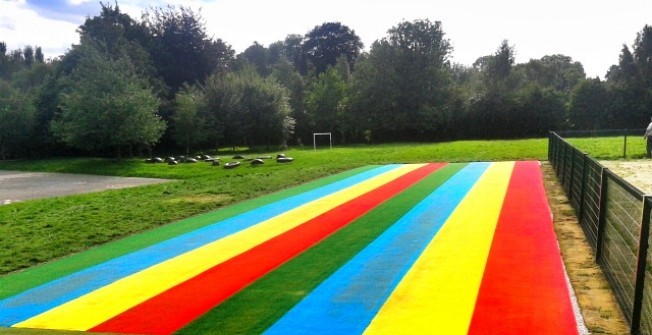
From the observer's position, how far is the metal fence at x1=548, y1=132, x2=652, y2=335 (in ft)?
14.9

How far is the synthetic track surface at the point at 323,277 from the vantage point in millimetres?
5059

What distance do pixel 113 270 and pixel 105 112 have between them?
998 inches

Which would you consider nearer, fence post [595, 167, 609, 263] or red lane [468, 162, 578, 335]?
red lane [468, 162, 578, 335]

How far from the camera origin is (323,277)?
6.39 meters

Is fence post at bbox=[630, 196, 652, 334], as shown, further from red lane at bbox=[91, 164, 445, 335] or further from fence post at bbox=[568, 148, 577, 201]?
fence post at bbox=[568, 148, 577, 201]

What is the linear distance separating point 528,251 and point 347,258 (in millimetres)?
2579

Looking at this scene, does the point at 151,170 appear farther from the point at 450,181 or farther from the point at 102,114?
the point at 450,181

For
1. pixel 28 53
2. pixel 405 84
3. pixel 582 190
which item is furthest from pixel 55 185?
pixel 28 53

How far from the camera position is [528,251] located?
285 inches

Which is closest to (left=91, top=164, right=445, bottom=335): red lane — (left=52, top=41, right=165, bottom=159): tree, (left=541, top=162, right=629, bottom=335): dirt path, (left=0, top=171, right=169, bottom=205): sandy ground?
(left=541, top=162, right=629, bottom=335): dirt path

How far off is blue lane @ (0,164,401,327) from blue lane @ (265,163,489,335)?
9.50 feet

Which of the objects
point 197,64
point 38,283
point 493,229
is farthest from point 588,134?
point 197,64

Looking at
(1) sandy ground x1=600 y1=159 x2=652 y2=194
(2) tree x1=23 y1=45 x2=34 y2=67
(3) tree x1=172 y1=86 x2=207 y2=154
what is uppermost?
(2) tree x1=23 y1=45 x2=34 y2=67

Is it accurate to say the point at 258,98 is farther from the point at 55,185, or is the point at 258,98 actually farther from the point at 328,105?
the point at 55,185
